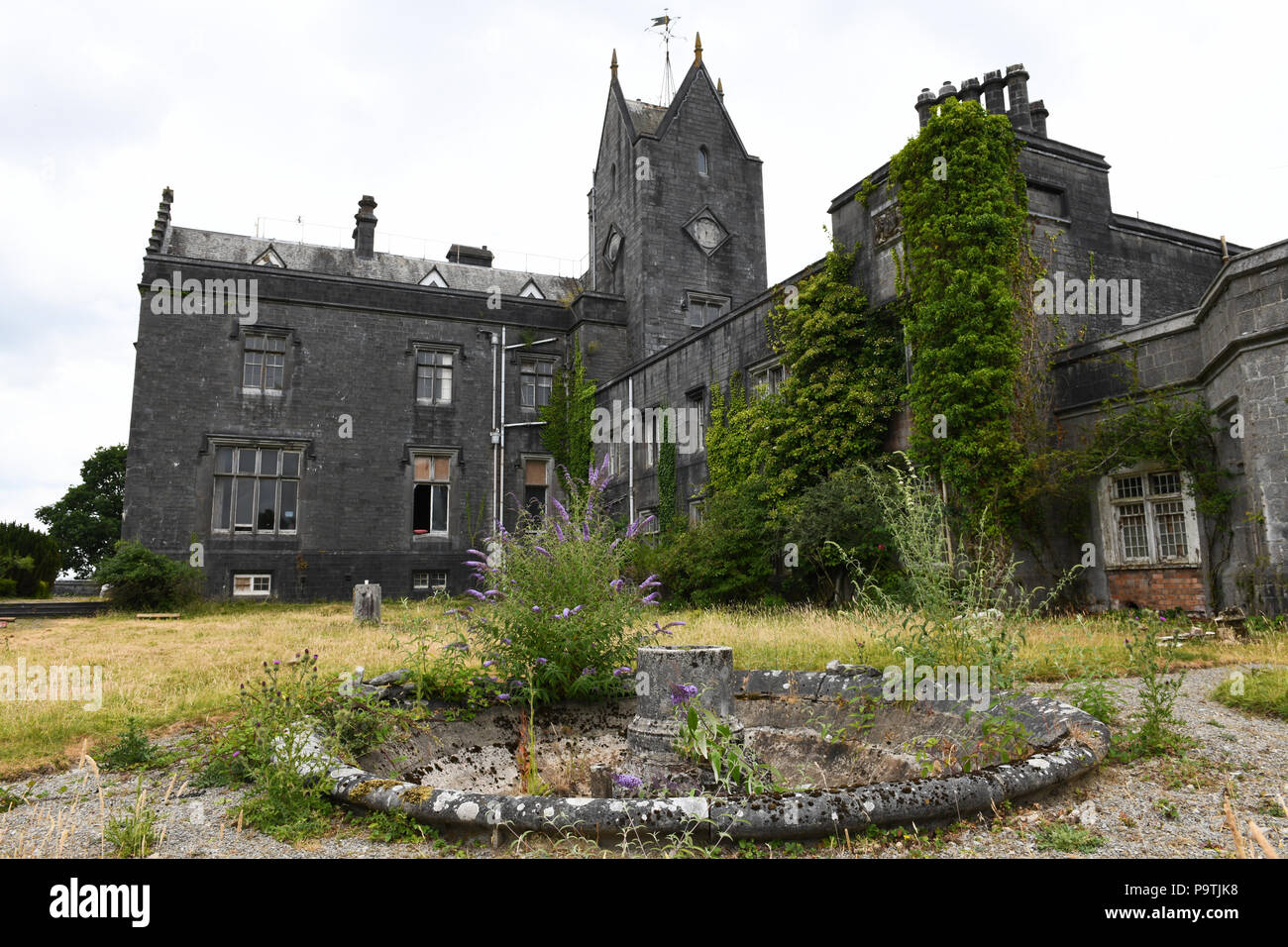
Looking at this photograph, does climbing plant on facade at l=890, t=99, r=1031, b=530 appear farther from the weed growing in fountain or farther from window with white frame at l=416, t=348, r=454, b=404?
window with white frame at l=416, t=348, r=454, b=404

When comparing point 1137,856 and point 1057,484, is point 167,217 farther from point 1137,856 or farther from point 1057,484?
point 1137,856

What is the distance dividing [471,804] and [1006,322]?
12.5 m

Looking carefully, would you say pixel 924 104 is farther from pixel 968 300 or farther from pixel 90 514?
pixel 90 514

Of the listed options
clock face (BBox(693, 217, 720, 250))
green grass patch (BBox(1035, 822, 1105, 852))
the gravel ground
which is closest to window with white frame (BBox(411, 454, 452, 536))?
clock face (BBox(693, 217, 720, 250))

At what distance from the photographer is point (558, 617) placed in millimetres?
6355

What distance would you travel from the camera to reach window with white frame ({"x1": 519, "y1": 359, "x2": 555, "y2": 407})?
89.1 ft

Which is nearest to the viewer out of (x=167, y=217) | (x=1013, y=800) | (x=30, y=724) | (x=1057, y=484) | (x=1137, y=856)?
(x=1137, y=856)

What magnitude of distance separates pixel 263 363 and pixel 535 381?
8442mm

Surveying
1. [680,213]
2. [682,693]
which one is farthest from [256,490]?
[682,693]

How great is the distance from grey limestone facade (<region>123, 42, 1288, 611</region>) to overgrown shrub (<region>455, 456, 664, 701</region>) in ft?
31.6

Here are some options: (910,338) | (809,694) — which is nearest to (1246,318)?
(910,338)

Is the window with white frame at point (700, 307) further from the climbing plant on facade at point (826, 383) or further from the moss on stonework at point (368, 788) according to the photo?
the moss on stonework at point (368, 788)

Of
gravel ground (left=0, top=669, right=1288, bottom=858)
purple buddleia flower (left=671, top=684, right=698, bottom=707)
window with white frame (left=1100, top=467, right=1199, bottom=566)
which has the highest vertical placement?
window with white frame (left=1100, top=467, right=1199, bottom=566)

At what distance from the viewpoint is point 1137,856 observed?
351 cm
